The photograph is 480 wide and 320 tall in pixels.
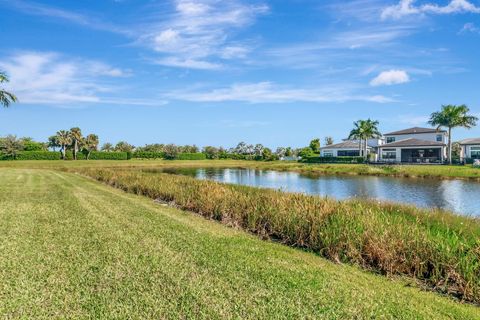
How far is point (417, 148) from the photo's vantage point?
6831cm

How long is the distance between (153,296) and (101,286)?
92cm

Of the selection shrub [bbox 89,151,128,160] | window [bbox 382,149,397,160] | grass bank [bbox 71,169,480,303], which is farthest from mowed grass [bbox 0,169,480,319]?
shrub [bbox 89,151,128,160]

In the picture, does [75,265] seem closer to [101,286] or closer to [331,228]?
[101,286]

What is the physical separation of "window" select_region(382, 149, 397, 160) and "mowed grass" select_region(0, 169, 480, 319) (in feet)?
226

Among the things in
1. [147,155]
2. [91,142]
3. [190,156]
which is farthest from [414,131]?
[91,142]

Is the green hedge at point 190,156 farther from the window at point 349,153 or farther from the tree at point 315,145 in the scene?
the window at point 349,153

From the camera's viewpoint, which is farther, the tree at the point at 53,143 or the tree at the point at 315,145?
the tree at the point at 315,145

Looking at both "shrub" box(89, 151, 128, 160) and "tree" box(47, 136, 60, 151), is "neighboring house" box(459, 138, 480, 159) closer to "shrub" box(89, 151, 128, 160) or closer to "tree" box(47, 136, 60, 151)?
"shrub" box(89, 151, 128, 160)

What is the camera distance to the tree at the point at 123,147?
96562 millimetres

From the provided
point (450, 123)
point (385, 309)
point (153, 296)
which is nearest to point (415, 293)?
point (385, 309)

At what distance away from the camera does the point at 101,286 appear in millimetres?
5734

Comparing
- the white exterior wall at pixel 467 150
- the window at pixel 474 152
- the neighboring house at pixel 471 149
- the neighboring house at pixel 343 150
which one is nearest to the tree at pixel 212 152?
the neighboring house at pixel 343 150

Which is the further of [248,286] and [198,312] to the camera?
[248,286]

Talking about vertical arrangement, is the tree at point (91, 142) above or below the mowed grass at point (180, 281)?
above
